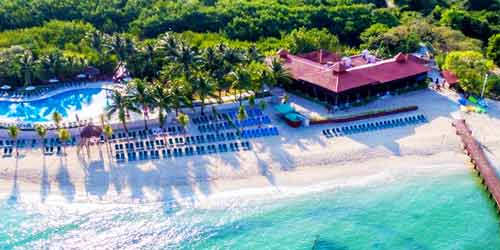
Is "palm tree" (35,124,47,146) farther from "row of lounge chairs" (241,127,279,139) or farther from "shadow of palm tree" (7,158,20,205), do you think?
"row of lounge chairs" (241,127,279,139)

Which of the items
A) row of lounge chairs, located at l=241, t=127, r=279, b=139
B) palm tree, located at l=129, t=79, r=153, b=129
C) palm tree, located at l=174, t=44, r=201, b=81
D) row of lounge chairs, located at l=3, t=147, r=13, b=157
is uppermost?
palm tree, located at l=174, t=44, r=201, b=81

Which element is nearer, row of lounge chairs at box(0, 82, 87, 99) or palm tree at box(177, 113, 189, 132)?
palm tree at box(177, 113, 189, 132)

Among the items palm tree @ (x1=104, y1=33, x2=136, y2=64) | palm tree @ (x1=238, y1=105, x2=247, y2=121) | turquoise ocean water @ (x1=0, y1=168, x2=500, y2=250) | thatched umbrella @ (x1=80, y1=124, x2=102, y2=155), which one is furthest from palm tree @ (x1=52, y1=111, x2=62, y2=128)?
palm tree @ (x1=238, y1=105, x2=247, y2=121)

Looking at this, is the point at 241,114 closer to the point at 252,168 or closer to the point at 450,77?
the point at 252,168

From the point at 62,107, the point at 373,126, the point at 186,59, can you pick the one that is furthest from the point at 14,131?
the point at 373,126

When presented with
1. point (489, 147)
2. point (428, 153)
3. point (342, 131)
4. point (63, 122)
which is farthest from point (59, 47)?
point (489, 147)

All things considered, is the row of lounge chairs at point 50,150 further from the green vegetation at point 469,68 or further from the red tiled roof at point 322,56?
the green vegetation at point 469,68
